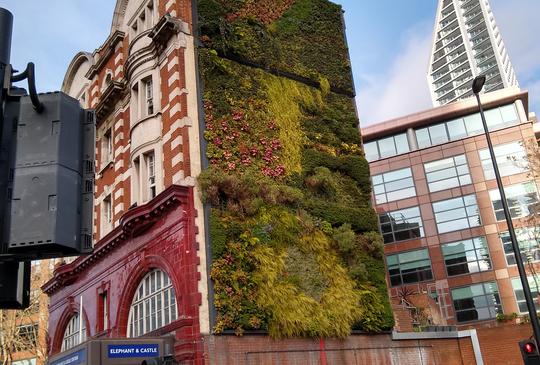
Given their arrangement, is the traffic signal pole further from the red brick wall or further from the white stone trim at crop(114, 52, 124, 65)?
the white stone trim at crop(114, 52, 124, 65)

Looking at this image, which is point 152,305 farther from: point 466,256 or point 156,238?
point 466,256

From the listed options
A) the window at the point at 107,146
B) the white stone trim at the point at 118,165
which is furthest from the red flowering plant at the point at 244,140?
the window at the point at 107,146

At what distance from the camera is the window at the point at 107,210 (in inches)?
1123

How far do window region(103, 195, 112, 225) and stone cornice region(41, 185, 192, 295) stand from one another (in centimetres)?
190

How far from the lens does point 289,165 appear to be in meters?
24.5

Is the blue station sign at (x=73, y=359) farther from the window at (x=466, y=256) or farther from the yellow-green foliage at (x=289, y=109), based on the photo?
the window at (x=466, y=256)

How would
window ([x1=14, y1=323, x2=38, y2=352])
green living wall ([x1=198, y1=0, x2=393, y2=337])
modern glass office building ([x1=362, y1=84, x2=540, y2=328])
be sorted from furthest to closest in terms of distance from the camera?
modern glass office building ([x1=362, y1=84, x2=540, y2=328])
window ([x1=14, y1=323, x2=38, y2=352])
green living wall ([x1=198, y1=0, x2=393, y2=337])

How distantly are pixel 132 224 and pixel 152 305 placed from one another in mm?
3167

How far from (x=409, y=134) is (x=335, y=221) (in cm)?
3068

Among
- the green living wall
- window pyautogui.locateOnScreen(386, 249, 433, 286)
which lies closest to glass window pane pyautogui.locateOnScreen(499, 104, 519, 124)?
window pyautogui.locateOnScreen(386, 249, 433, 286)

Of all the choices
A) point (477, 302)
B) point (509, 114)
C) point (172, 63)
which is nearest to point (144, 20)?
point (172, 63)

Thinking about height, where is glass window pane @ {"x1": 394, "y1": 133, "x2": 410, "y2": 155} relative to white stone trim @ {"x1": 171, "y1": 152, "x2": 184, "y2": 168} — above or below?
above

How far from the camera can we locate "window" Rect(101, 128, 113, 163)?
98.1 feet

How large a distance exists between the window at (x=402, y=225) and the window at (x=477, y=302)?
18.6ft
